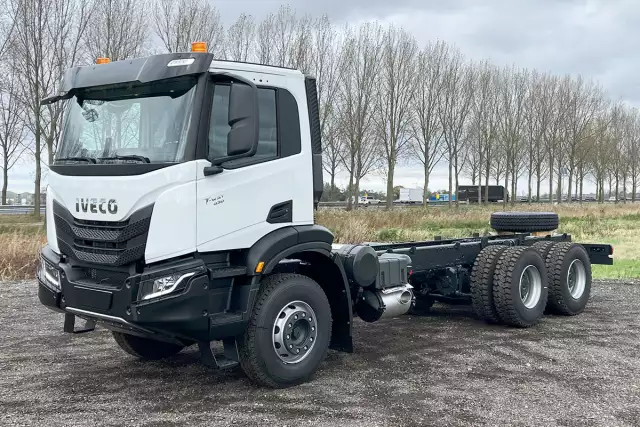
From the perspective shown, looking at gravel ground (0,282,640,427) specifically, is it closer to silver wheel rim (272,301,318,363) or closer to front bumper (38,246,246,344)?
silver wheel rim (272,301,318,363)

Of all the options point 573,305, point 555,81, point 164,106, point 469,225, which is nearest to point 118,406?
point 164,106

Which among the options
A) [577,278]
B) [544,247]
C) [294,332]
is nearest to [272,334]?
[294,332]

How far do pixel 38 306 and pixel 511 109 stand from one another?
4239 cm

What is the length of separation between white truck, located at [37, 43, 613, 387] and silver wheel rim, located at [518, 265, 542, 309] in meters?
3.15

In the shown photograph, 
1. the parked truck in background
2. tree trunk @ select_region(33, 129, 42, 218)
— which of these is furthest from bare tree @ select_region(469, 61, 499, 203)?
tree trunk @ select_region(33, 129, 42, 218)

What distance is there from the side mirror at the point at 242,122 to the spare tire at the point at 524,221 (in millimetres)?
6103

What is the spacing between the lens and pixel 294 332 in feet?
18.2

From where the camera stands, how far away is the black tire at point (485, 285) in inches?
314

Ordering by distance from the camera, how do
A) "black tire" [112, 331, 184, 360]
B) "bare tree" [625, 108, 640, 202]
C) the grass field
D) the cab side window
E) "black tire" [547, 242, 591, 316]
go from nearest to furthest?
the cab side window
"black tire" [112, 331, 184, 360]
"black tire" [547, 242, 591, 316]
the grass field
"bare tree" [625, 108, 640, 202]

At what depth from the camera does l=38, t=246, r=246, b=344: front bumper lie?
185 inches

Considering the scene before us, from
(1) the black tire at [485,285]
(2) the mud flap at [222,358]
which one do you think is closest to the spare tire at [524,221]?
(1) the black tire at [485,285]

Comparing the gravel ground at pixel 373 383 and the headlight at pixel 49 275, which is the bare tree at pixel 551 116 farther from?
the headlight at pixel 49 275

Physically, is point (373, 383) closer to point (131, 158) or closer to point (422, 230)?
point (131, 158)

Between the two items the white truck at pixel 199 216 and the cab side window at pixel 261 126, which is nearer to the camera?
the white truck at pixel 199 216
